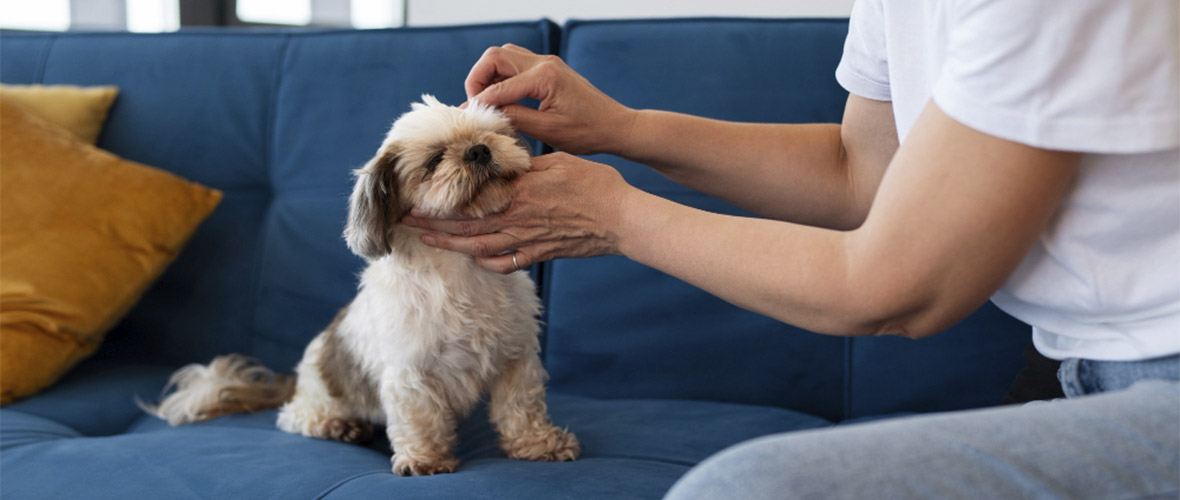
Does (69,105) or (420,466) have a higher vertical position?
(69,105)

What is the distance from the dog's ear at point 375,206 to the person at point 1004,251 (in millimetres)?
359

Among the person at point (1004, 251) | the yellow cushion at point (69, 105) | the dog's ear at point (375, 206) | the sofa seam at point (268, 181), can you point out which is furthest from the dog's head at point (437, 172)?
the yellow cushion at point (69, 105)

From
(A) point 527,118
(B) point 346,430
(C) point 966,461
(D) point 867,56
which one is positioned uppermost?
(D) point 867,56

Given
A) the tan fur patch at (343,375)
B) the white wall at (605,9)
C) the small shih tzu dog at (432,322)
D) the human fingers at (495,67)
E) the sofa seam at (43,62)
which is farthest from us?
the white wall at (605,9)

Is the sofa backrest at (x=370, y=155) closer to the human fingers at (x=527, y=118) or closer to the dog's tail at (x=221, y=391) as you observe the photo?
the dog's tail at (x=221, y=391)

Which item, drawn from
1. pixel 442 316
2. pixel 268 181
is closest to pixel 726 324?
pixel 442 316

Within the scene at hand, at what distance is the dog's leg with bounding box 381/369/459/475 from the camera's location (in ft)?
4.35

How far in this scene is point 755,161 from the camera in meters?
1.35

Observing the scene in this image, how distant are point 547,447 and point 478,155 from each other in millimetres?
490

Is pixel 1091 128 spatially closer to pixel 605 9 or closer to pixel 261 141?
pixel 261 141

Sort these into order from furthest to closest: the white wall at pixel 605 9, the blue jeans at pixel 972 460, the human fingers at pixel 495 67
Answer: the white wall at pixel 605 9, the human fingers at pixel 495 67, the blue jeans at pixel 972 460

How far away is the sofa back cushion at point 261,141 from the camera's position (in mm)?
1870

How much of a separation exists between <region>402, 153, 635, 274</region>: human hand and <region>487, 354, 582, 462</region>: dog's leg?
0.26 m

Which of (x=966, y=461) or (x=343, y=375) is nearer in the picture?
(x=966, y=461)
